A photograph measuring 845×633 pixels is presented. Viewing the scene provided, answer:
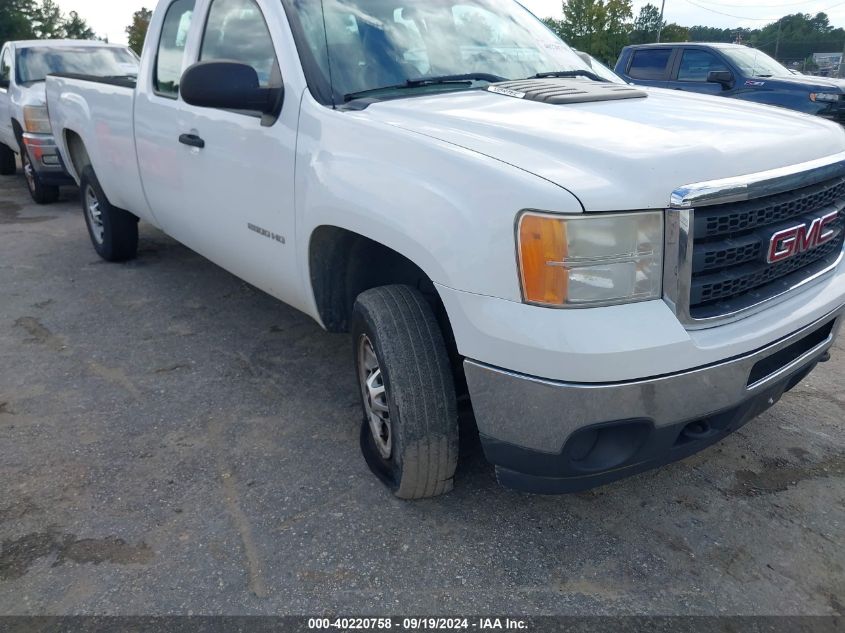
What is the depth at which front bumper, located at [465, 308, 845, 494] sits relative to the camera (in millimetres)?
2047

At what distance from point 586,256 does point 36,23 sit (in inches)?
1817

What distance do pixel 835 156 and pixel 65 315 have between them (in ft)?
14.7

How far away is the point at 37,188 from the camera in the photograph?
856cm

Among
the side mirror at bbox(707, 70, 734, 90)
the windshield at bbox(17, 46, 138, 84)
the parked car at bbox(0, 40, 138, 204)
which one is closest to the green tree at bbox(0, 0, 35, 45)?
the parked car at bbox(0, 40, 138, 204)

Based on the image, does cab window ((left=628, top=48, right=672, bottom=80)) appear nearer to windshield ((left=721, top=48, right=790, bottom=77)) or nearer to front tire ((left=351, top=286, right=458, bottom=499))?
windshield ((left=721, top=48, right=790, bottom=77))

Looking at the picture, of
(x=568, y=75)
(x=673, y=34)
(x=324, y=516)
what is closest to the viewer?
(x=324, y=516)

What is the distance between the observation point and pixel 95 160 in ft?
17.6

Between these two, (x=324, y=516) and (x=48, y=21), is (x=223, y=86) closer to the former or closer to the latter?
(x=324, y=516)

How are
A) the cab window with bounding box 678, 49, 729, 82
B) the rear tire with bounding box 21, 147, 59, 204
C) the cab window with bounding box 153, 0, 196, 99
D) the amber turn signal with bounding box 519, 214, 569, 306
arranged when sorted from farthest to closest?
1. the cab window with bounding box 678, 49, 729, 82
2. the rear tire with bounding box 21, 147, 59, 204
3. the cab window with bounding box 153, 0, 196, 99
4. the amber turn signal with bounding box 519, 214, 569, 306

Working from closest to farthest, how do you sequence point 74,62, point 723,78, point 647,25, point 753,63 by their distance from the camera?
point 74,62
point 723,78
point 753,63
point 647,25

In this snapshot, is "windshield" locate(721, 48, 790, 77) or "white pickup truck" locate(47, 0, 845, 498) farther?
"windshield" locate(721, 48, 790, 77)

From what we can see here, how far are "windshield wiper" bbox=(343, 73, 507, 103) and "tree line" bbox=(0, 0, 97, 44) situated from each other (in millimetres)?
35362

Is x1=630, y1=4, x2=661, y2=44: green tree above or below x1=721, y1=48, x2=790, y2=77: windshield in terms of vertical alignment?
above

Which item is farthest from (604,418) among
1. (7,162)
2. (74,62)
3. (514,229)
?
(7,162)
